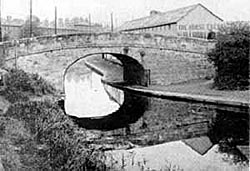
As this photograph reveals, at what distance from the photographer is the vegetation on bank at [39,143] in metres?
5.64

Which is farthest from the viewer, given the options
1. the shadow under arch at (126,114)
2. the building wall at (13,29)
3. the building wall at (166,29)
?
the building wall at (13,29)

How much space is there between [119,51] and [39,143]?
1194 cm

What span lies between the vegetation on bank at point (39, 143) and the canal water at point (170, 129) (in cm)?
119

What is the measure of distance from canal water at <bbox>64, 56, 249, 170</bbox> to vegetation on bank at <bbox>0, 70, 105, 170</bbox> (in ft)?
3.92

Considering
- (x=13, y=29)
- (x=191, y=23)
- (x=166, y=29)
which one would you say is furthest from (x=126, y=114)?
(x=13, y=29)

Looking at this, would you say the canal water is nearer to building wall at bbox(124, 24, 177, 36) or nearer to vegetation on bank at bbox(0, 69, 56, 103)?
vegetation on bank at bbox(0, 69, 56, 103)

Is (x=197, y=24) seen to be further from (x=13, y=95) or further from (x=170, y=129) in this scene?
(x=13, y=95)

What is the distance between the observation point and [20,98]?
11383 mm

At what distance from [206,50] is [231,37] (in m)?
4.64

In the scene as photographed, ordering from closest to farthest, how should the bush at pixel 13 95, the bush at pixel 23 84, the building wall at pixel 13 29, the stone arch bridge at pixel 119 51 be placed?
the bush at pixel 13 95 < the bush at pixel 23 84 < the stone arch bridge at pixel 119 51 < the building wall at pixel 13 29

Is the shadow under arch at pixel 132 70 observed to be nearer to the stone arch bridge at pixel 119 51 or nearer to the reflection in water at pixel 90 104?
the stone arch bridge at pixel 119 51

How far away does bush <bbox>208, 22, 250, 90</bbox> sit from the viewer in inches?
592

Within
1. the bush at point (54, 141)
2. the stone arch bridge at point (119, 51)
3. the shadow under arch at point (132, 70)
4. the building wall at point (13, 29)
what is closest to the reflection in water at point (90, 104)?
the stone arch bridge at point (119, 51)

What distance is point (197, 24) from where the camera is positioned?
26.2 metres
